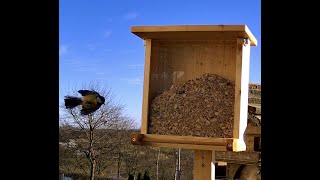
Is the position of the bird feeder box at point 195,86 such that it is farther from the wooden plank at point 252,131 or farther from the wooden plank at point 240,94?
the wooden plank at point 252,131

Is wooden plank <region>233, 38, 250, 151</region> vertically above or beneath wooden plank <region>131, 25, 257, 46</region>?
beneath

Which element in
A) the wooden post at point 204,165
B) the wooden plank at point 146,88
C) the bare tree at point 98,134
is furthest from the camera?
the bare tree at point 98,134

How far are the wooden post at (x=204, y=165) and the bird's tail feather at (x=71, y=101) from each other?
5.60 feet

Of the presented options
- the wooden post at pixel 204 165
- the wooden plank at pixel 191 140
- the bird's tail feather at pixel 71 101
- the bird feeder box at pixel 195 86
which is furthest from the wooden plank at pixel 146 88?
the bird's tail feather at pixel 71 101

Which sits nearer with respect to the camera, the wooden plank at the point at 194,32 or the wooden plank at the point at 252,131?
the wooden plank at the point at 194,32

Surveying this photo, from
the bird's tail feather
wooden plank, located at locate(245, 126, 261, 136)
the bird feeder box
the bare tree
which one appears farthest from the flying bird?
the bare tree

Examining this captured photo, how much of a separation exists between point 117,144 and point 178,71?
21.9ft

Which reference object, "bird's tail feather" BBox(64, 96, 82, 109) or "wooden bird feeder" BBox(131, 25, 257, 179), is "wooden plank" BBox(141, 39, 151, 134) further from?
"bird's tail feather" BBox(64, 96, 82, 109)

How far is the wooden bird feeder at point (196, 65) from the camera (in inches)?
86.2

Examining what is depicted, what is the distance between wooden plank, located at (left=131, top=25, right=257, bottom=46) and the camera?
214cm

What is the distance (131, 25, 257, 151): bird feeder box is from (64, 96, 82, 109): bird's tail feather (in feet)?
5.09

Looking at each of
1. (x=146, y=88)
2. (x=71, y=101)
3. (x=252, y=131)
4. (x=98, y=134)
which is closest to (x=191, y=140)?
(x=146, y=88)
